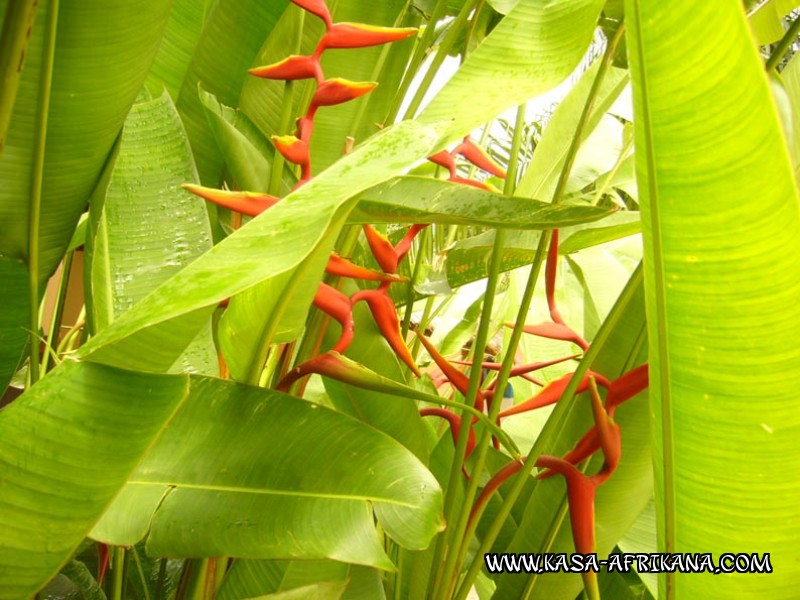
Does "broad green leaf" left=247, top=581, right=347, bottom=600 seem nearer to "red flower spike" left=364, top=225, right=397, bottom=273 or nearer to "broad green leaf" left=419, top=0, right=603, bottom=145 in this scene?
"red flower spike" left=364, top=225, right=397, bottom=273

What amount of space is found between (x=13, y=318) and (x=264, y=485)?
0.88ft

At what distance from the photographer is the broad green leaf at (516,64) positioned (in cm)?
31

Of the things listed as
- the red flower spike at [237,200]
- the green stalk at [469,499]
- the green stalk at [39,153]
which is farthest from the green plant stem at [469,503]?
the green stalk at [39,153]

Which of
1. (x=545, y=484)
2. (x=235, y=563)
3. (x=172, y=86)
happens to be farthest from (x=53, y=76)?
(x=545, y=484)

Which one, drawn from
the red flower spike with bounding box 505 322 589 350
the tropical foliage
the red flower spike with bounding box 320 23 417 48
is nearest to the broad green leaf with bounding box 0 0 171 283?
the tropical foliage

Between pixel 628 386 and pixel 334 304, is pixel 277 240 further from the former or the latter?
pixel 628 386

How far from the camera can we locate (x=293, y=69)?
0.41m

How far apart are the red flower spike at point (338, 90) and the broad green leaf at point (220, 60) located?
22 cm

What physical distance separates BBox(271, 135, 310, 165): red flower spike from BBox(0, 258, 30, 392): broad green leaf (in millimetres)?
247

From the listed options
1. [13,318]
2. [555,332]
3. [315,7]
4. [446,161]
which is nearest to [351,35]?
[315,7]

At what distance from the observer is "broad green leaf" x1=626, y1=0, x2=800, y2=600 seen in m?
0.24

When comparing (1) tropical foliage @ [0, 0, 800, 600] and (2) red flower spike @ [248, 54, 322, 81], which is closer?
(1) tropical foliage @ [0, 0, 800, 600]

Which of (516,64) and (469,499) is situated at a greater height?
(516,64)

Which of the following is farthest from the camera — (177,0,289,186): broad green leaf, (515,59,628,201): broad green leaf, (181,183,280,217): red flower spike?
(515,59,628,201): broad green leaf
